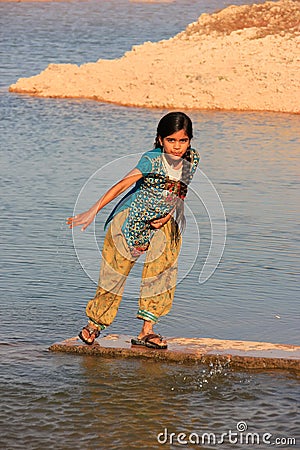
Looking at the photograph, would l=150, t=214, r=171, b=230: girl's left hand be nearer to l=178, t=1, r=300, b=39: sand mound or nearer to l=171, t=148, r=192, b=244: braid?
l=171, t=148, r=192, b=244: braid

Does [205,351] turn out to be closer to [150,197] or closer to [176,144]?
[150,197]

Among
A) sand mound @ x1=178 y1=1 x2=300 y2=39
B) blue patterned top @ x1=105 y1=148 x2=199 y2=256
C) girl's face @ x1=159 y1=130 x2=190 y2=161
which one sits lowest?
blue patterned top @ x1=105 y1=148 x2=199 y2=256

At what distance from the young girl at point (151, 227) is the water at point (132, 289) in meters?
0.31

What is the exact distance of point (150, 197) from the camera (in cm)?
589

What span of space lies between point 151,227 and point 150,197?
187 millimetres

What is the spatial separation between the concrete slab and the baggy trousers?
167 millimetres

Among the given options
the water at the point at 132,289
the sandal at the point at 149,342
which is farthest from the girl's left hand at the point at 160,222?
the water at the point at 132,289

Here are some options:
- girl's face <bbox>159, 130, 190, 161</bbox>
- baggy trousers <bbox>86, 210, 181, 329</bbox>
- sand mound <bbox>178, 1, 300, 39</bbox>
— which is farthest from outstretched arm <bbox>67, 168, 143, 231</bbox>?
sand mound <bbox>178, 1, 300, 39</bbox>

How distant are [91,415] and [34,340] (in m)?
1.35

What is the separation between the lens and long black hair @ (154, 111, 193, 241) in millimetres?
5770

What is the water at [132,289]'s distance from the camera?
5.26m

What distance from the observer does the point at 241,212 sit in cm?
1044

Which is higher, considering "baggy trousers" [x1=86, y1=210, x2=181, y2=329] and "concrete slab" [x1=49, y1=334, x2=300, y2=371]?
"baggy trousers" [x1=86, y1=210, x2=181, y2=329]

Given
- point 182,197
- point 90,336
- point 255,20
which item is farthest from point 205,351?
point 255,20
